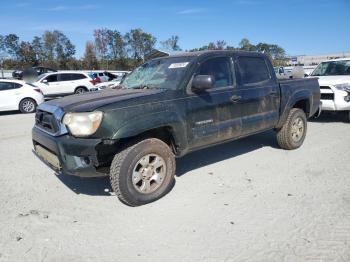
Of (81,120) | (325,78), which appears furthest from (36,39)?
(81,120)

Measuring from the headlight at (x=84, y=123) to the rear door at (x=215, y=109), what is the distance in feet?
4.23

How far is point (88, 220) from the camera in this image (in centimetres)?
384

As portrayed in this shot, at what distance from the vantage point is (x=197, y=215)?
153 inches

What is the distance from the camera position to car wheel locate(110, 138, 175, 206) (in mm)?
3961

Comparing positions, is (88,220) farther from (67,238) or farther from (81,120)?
(81,120)

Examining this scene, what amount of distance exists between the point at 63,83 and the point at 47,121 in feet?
48.6

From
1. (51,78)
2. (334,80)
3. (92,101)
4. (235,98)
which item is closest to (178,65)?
(235,98)

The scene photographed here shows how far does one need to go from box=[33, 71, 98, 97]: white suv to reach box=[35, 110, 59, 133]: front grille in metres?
13.6

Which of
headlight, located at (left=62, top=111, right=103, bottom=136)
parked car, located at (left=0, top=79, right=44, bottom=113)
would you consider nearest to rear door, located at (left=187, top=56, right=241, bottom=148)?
headlight, located at (left=62, top=111, right=103, bottom=136)

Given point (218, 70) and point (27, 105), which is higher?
point (218, 70)

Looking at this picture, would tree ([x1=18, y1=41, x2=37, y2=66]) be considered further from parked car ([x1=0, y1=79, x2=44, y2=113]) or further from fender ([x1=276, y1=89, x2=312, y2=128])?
fender ([x1=276, y1=89, x2=312, y2=128])

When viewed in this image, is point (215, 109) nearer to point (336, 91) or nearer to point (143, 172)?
point (143, 172)

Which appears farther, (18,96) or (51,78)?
(51,78)

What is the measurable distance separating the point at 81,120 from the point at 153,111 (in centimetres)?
86
